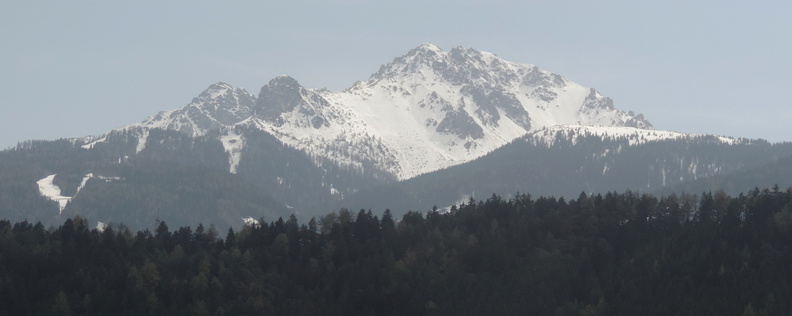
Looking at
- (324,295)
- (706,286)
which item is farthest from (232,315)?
(706,286)

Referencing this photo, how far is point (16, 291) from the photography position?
17700 centimetres

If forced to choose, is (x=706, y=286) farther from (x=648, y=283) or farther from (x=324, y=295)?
(x=324, y=295)

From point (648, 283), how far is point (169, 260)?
233 feet

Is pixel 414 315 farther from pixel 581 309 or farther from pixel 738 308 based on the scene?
pixel 738 308

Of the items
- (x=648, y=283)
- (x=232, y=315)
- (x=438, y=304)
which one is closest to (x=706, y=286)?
(x=648, y=283)

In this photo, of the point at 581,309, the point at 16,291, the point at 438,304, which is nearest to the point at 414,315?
the point at 438,304

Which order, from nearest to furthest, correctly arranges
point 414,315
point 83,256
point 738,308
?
point 738,308
point 414,315
point 83,256

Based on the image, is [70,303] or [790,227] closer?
[70,303]

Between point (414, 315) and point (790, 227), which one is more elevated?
point (790, 227)

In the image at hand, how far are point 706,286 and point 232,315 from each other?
65317 millimetres

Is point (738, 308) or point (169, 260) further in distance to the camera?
point (169, 260)

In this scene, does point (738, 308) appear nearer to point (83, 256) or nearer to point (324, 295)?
point (324, 295)

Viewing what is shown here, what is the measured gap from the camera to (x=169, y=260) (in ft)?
650

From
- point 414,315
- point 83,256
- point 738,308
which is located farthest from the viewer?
point 83,256
